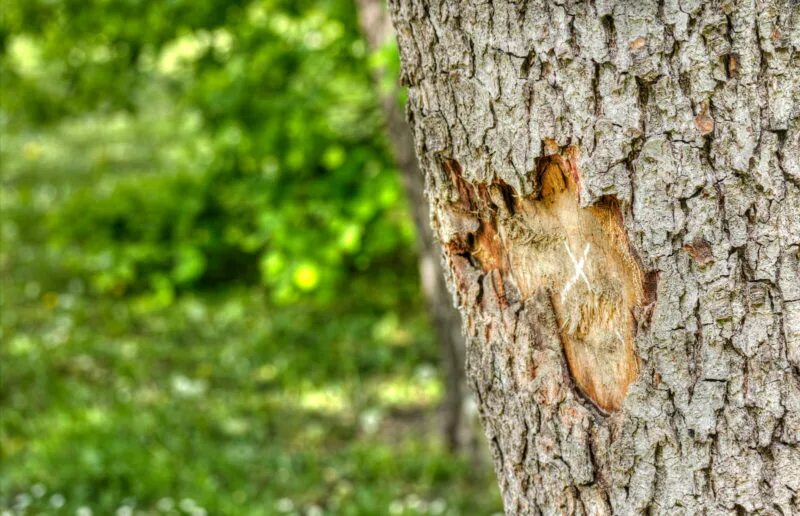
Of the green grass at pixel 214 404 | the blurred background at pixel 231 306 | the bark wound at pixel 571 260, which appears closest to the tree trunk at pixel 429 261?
the blurred background at pixel 231 306

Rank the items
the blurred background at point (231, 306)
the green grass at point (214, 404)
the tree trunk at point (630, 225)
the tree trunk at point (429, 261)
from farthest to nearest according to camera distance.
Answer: the blurred background at point (231, 306) → the green grass at point (214, 404) → the tree trunk at point (429, 261) → the tree trunk at point (630, 225)

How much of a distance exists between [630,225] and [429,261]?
3166 mm

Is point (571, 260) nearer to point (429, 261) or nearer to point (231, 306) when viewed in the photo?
point (429, 261)

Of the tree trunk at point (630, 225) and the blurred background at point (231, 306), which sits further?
the blurred background at point (231, 306)

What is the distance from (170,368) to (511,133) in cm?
522

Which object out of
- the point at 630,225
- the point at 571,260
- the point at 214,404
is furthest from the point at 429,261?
the point at 630,225

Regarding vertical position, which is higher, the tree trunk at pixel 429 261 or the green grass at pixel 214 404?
the tree trunk at pixel 429 261

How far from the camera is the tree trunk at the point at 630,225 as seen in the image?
4.30 ft

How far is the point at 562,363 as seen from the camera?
5.08 feet

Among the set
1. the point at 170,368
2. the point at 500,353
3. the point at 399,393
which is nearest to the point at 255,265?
the point at 170,368

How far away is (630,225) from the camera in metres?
1.39

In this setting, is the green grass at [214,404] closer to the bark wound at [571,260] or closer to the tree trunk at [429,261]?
the tree trunk at [429,261]

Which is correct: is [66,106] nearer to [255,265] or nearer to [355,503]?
[255,265]

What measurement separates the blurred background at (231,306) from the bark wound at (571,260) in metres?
2.26
